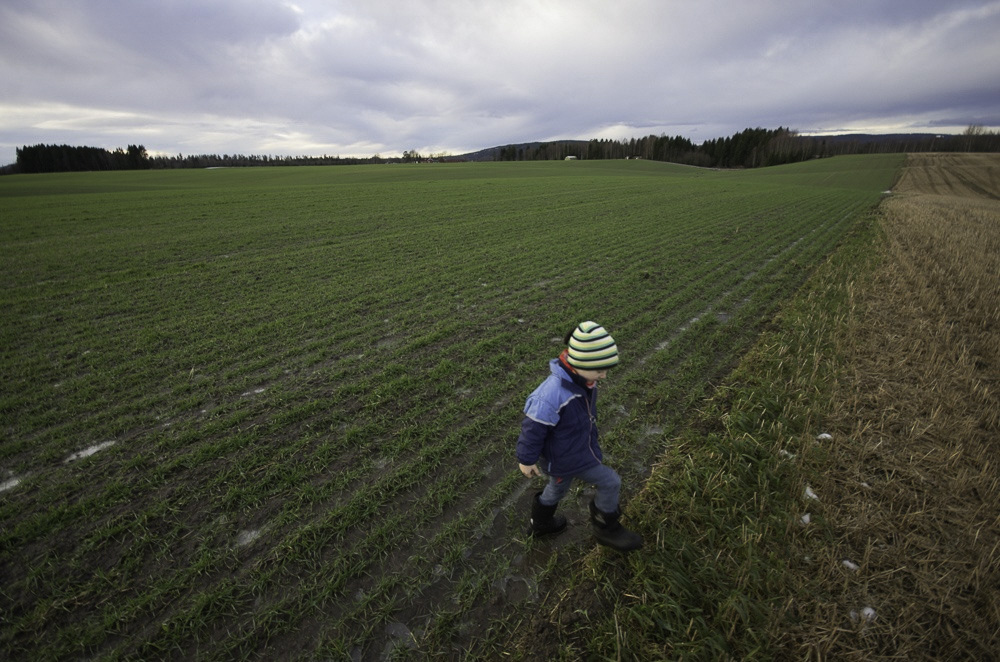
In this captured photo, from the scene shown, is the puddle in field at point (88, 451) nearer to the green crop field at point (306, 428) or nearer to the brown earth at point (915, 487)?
the green crop field at point (306, 428)

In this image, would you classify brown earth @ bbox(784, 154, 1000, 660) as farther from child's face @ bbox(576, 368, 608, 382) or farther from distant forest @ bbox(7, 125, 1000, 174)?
distant forest @ bbox(7, 125, 1000, 174)

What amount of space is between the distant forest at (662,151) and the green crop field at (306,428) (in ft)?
356

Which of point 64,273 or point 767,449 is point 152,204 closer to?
point 64,273

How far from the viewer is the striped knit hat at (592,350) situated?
2912mm

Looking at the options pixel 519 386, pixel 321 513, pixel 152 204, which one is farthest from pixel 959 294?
pixel 152 204

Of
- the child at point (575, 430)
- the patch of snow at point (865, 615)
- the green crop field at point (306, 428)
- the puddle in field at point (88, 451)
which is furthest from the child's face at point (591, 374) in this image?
the puddle in field at point (88, 451)

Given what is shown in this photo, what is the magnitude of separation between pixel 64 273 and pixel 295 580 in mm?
13195

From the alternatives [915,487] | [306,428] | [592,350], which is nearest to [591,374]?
[592,350]

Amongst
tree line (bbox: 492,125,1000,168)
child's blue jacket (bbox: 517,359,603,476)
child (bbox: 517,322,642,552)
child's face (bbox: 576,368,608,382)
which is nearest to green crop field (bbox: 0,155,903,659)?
child (bbox: 517,322,642,552)

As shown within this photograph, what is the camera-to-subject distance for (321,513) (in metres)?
3.79

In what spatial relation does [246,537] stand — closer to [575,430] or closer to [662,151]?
[575,430]

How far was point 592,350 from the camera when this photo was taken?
292 cm

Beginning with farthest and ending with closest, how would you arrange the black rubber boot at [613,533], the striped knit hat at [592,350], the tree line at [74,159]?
the tree line at [74,159] < the black rubber boot at [613,533] < the striped knit hat at [592,350]

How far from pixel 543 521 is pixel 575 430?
1008mm
